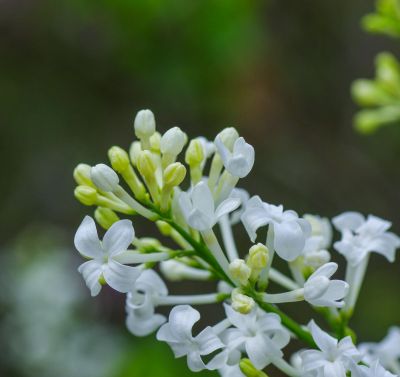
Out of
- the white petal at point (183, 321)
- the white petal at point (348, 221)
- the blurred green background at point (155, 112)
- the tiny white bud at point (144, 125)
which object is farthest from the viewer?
the blurred green background at point (155, 112)

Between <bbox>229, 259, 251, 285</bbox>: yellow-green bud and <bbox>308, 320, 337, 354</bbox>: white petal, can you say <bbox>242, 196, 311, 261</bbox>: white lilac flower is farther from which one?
<bbox>308, 320, 337, 354</bbox>: white petal

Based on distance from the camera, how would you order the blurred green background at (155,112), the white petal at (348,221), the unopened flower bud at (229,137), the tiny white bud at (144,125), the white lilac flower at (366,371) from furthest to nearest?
the blurred green background at (155,112), the white petal at (348,221), the tiny white bud at (144,125), the unopened flower bud at (229,137), the white lilac flower at (366,371)

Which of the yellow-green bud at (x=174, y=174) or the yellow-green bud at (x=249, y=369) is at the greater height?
→ the yellow-green bud at (x=174, y=174)

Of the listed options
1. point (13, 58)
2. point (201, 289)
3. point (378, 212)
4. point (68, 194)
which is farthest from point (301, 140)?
point (13, 58)

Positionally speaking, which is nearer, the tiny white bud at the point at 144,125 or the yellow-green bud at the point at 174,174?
the yellow-green bud at the point at 174,174

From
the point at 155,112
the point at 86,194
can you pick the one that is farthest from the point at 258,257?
the point at 155,112

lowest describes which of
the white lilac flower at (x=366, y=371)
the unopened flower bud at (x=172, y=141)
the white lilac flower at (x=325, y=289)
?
the white lilac flower at (x=366, y=371)

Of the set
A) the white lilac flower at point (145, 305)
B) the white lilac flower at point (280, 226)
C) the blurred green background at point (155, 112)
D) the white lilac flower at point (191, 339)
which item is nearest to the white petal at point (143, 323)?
the white lilac flower at point (145, 305)

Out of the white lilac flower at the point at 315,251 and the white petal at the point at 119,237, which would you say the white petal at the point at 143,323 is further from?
the white lilac flower at the point at 315,251
